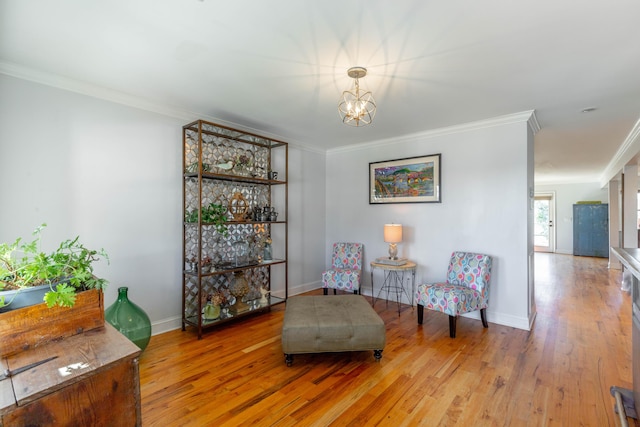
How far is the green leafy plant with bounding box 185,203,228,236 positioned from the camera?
3.29 metres

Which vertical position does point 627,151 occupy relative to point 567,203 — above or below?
above

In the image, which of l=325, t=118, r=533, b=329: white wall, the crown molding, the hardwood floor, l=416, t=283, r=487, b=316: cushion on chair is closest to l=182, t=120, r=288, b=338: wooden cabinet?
the hardwood floor

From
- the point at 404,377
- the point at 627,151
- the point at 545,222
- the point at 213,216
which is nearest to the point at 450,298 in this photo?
the point at 404,377

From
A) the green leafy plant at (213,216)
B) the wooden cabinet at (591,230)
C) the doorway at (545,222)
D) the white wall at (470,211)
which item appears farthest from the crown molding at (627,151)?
the green leafy plant at (213,216)

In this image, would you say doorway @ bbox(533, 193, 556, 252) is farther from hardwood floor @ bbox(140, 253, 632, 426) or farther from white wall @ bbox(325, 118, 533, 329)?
white wall @ bbox(325, 118, 533, 329)

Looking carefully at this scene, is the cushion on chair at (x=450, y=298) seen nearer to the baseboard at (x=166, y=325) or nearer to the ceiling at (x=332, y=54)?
the ceiling at (x=332, y=54)

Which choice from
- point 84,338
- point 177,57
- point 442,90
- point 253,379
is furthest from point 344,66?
point 253,379

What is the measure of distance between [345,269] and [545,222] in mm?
9281

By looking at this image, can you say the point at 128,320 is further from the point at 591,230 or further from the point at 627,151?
the point at 591,230

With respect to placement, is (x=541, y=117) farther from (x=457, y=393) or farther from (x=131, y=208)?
(x=131, y=208)

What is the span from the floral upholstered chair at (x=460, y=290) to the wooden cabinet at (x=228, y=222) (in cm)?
190

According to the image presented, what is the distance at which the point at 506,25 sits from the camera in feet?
6.02

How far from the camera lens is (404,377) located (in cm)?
240

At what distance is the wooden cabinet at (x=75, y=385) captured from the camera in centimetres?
89
